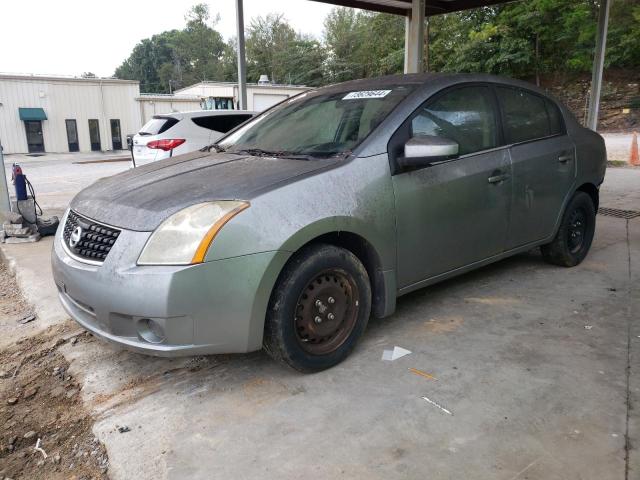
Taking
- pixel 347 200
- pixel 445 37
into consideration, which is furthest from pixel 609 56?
pixel 347 200

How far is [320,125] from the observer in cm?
352

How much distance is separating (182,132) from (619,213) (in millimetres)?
6436

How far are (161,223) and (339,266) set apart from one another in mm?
965

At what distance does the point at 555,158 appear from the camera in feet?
13.9

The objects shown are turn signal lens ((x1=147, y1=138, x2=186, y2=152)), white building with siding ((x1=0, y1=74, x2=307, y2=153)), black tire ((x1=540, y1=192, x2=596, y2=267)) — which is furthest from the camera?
white building with siding ((x1=0, y1=74, x2=307, y2=153))

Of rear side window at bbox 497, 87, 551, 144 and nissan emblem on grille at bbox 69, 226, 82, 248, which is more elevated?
rear side window at bbox 497, 87, 551, 144

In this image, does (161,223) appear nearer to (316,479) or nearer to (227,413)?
(227,413)

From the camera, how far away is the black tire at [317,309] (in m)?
2.69

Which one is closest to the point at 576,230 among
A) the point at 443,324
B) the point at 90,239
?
the point at 443,324

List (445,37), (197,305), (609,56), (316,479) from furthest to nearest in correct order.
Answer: (445,37)
(609,56)
(197,305)
(316,479)

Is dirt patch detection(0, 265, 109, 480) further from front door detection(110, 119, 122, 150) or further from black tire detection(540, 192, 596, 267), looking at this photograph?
front door detection(110, 119, 122, 150)

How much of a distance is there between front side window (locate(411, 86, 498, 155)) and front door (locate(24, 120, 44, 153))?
Answer: 31.8 metres

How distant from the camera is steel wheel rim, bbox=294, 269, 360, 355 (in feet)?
9.22

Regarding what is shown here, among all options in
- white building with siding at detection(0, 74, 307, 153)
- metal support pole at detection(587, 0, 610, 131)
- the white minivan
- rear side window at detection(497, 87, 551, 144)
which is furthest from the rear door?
white building with siding at detection(0, 74, 307, 153)
